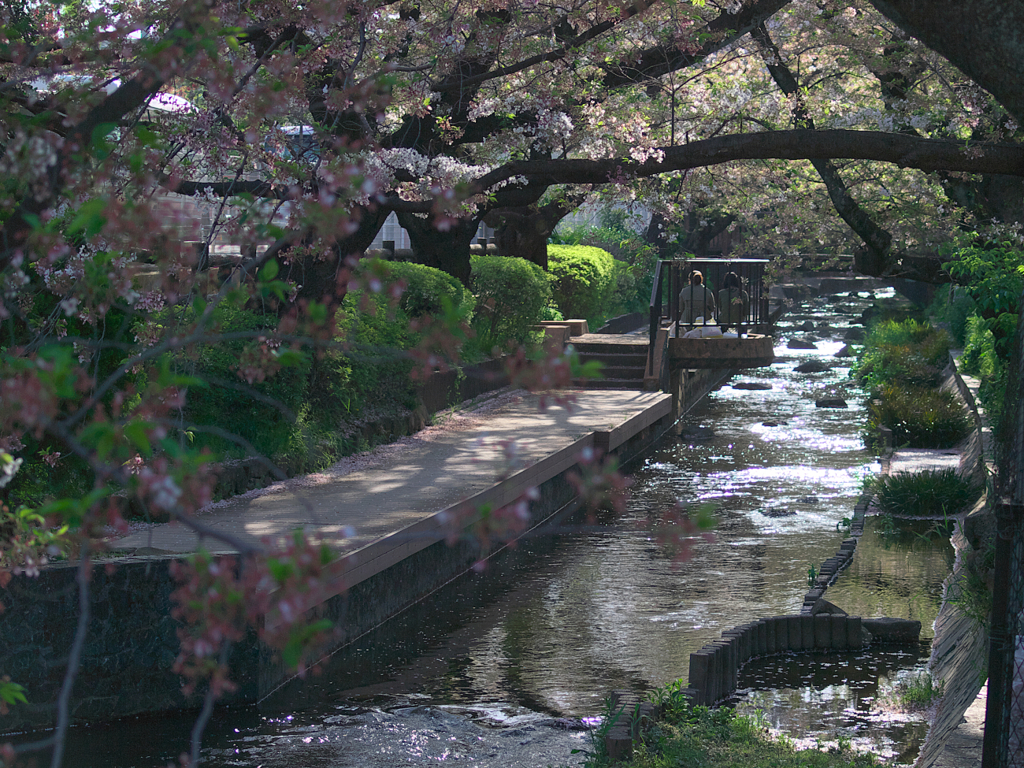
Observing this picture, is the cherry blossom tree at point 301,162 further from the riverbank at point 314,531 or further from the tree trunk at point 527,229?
the riverbank at point 314,531

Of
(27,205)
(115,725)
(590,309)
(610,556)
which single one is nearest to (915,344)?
A: (590,309)

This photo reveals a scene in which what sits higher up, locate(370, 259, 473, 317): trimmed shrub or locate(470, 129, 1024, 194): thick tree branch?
locate(470, 129, 1024, 194): thick tree branch

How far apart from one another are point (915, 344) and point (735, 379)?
5269 millimetres

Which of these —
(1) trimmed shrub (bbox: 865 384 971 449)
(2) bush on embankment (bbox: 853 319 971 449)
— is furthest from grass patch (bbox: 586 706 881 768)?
(2) bush on embankment (bbox: 853 319 971 449)

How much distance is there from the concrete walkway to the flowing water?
918 millimetres

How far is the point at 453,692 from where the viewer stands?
9.03 metres

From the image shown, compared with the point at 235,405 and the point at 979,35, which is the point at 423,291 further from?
the point at 979,35

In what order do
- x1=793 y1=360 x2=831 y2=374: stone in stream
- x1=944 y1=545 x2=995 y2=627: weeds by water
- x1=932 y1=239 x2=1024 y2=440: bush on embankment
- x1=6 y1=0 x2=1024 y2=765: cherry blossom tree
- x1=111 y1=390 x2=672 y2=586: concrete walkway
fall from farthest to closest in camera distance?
x1=793 y1=360 x2=831 y2=374: stone in stream → x1=932 y1=239 x2=1024 y2=440: bush on embankment → x1=111 y1=390 x2=672 y2=586: concrete walkway → x1=944 y1=545 x2=995 y2=627: weeds by water → x1=6 y1=0 x2=1024 y2=765: cherry blossom tree

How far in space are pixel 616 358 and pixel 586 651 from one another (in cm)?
1268

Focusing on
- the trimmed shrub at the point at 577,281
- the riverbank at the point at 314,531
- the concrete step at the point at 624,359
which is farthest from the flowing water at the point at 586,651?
the trimmed shrub at the point at 577,281

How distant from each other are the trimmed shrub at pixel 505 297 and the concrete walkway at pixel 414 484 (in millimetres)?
2363

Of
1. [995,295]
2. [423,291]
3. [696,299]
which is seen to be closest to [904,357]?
[696,299]

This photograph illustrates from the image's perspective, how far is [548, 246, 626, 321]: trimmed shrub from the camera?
29.4 m

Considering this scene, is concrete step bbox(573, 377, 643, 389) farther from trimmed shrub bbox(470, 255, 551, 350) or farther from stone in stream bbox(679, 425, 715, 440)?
trimmed shrub bbox(470, 255, 551, 350)
